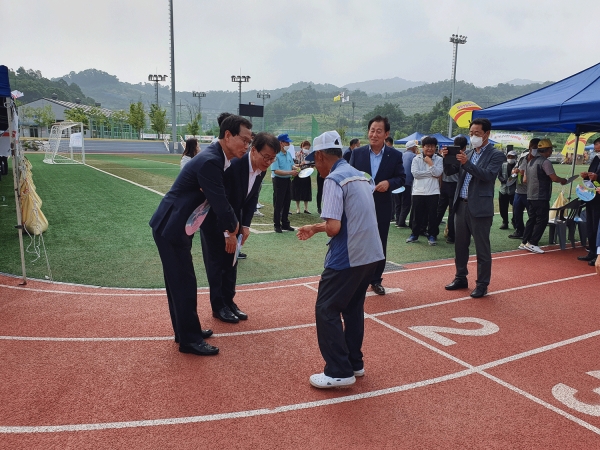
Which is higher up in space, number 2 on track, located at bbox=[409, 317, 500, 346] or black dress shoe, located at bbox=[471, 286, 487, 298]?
black dress shoe, located at bbox=[471, 286, 487, 298]

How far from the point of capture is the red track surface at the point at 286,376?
2954mm

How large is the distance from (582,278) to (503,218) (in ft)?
14.7

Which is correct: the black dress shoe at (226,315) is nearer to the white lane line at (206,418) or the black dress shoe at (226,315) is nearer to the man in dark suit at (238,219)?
the man in dark suit at (238,219)

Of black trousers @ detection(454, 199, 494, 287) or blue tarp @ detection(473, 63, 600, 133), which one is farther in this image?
blue tarp @ detection(473, 63, 600, 133)

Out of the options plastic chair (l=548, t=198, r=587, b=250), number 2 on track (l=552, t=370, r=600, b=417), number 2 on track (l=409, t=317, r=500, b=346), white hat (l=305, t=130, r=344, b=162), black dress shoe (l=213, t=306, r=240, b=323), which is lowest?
number 2 on track (l=409, t=317, r=500, b=346)

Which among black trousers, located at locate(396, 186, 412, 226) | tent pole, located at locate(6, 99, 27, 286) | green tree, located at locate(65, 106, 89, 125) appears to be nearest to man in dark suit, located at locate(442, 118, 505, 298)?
black trousers, located at locate(396, 186, 412, 226)

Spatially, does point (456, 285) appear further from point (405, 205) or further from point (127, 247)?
point (127, 247)

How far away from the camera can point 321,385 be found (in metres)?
3.46

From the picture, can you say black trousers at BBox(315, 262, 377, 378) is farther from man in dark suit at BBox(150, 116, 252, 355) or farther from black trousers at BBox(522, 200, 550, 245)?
black trousers at BBox(522, 200, 550, 245)

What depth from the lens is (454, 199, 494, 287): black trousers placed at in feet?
18.8

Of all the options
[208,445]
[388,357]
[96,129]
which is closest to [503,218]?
[388,357]

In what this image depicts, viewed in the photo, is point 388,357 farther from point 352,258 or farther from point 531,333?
point 531,333

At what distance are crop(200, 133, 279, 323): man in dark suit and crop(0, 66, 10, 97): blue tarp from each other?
2.81 meters

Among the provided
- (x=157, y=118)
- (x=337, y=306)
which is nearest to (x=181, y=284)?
(x=337, y=306)
